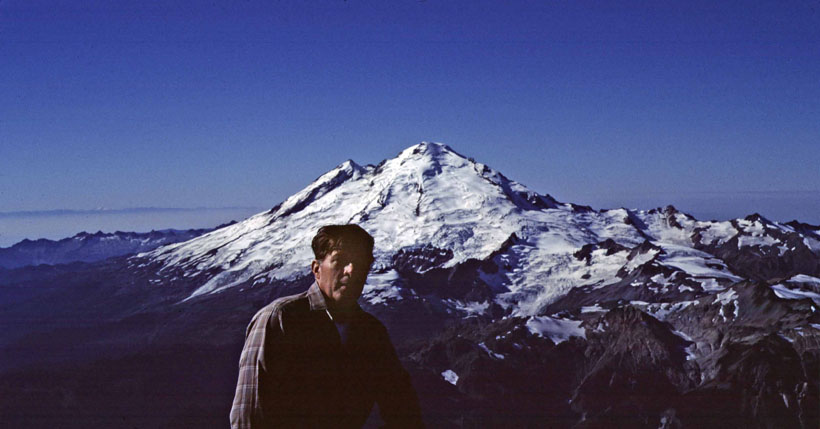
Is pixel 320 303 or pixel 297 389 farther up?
pixel 320 303

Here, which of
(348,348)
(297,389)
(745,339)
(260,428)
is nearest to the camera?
(260,428)

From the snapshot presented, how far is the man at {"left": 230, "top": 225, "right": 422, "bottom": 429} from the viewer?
445cm

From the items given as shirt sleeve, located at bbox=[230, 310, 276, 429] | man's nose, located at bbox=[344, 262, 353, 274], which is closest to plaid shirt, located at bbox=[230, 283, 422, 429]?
shirt sleeve, located at bbox=[230, 310, 276, 429]

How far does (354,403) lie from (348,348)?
0.37m

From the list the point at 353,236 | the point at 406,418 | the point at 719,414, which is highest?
the point at 353,236

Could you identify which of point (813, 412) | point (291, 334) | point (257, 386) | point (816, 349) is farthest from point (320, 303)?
point (813, 412)

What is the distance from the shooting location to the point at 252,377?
441cm

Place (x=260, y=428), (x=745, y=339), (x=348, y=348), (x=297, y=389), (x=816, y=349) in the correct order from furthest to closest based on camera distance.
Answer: (x=745, y=339), (x=816, y=349), (x=348, y=348), (x=297, y=389), (x=260, y=428)

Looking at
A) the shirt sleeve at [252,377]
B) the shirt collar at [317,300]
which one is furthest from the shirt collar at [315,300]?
the shirt sleeve at [252,377]

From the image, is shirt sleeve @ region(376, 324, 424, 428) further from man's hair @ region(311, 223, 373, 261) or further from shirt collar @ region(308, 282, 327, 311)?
man's hair @ region(311, 223, 373, 261)

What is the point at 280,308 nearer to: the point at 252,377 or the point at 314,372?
the point at 252,377

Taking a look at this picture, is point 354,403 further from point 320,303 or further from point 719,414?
point 719,414

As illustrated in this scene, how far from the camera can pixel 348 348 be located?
16.6ft

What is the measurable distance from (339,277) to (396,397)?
90 centimetres
